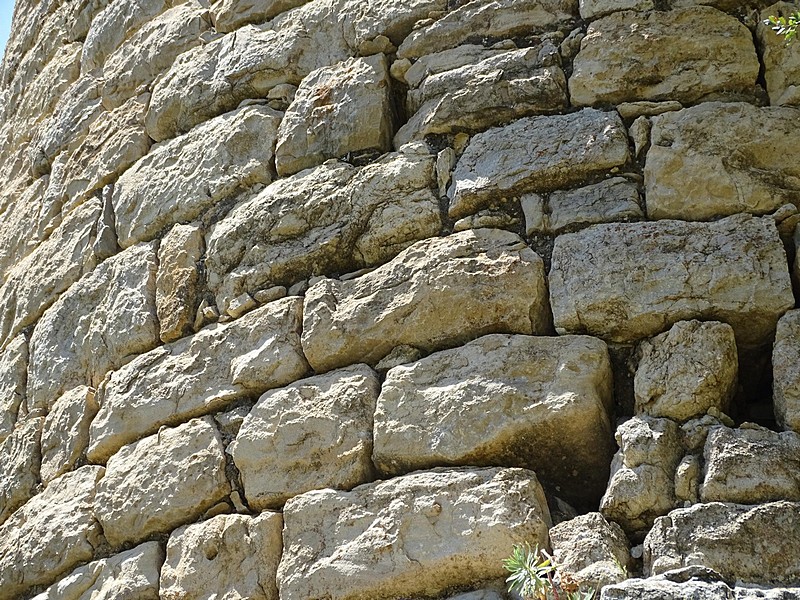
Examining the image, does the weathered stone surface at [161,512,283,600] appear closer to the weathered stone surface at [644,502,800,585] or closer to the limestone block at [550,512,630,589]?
the limestone block at [550,512,630,589]

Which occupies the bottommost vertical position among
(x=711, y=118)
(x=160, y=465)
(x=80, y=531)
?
(x=80, y=531)

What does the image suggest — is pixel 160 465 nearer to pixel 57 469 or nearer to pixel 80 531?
pixel 80 531

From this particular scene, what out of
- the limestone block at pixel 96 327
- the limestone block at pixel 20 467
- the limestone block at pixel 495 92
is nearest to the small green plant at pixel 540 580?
the limestone block at pixel 495 92

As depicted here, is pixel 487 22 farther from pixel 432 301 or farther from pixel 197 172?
pixel 197 172

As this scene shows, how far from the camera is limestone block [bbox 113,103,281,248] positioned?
3680mm

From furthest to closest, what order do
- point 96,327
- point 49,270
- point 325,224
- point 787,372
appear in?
1. point 49,270
2. point 96,327
3. point 325,224
4. point 787,372

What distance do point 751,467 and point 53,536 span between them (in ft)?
7.89

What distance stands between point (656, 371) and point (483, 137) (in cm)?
100

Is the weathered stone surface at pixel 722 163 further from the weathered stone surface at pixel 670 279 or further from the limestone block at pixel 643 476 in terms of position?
the limestone block at pixel 643 476

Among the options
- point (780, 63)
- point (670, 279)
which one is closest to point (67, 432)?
point (670, 279)

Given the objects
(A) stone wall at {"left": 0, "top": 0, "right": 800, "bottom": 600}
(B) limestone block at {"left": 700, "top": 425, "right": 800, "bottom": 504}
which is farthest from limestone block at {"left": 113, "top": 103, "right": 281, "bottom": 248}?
(B) limestone block at {"left": 700, "top": 425, "right": 800, "bottom": 504}

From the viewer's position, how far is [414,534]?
265 cm

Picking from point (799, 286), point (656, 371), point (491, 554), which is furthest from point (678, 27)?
point (491, 554)

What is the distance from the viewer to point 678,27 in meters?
3.10
